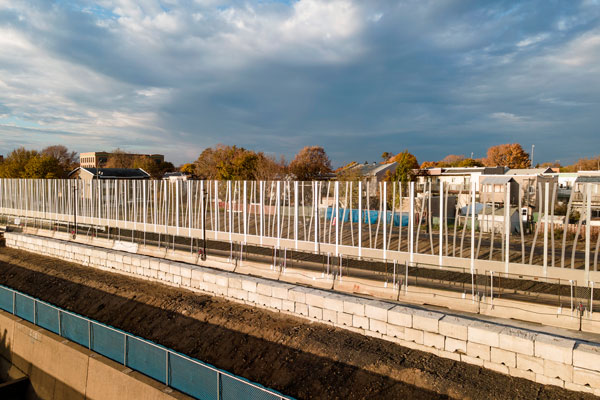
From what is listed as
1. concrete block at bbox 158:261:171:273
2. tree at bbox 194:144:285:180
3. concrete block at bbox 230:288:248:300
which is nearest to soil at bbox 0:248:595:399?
concrete block at bbox 230:288:248:300

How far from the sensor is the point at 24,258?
2527cm

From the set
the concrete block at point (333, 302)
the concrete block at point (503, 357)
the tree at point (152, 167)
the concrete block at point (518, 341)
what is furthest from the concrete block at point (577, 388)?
the tree at point (152, 167)

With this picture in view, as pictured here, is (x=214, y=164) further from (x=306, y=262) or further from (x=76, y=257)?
(x=306, y=262)

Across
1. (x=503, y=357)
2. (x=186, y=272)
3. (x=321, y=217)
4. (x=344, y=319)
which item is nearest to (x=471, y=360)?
(x=503, y=357)

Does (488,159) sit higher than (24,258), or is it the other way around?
(488,159)

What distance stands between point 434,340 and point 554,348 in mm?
2494

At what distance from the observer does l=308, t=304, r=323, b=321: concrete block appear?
36.9ft

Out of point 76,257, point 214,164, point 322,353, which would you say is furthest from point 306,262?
point 214,164

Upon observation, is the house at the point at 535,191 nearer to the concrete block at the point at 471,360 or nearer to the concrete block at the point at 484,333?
the concrete block at the point at 484,333

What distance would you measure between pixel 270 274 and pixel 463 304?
755cm

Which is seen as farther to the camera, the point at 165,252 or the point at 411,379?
the point at 165,252

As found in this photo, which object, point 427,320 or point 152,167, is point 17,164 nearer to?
point 152,167

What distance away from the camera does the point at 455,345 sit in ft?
28.6

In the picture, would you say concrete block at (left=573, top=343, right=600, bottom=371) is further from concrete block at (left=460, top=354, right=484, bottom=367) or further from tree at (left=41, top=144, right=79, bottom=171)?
tree at (left=41, top=144, right=79, bottom=171)
